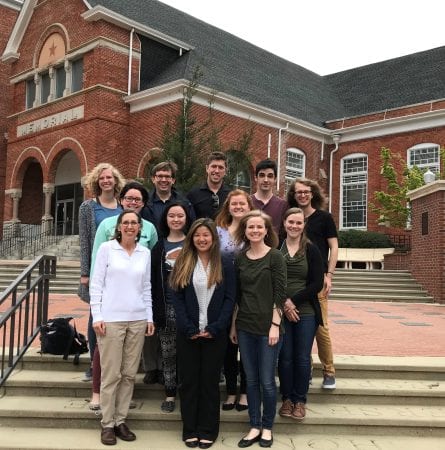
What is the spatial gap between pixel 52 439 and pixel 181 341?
1.37m

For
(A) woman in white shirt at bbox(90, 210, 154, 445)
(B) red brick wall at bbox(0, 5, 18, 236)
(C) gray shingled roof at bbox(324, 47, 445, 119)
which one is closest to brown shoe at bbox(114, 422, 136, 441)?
A: (A) woman in white shirt at bbox(90, 210, 154, 445)

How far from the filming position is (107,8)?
61.7 ft

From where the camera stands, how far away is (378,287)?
13641mm

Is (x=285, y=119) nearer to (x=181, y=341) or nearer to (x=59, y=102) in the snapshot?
(x=59, y=102)

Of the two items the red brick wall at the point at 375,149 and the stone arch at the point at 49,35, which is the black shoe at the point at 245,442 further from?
the stone arch at the point at 49,35

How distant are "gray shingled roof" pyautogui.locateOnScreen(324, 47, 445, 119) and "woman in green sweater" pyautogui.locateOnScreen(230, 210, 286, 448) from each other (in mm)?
21364

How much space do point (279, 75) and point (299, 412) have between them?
24.4 metres

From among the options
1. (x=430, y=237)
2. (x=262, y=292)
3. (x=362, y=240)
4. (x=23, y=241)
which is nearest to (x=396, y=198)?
(x=362, y=240)

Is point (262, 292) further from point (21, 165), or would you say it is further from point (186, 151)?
point (21, 165)

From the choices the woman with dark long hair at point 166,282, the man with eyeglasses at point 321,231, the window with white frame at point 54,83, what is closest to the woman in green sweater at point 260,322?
the woman with dark long hair at point 166,282

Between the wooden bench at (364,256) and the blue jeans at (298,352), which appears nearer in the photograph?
the blue jeans at (298,352)

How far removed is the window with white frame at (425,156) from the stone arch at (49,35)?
15407 mm

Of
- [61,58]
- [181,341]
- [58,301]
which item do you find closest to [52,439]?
[181,341]

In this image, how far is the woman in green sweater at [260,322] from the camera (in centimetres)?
390
